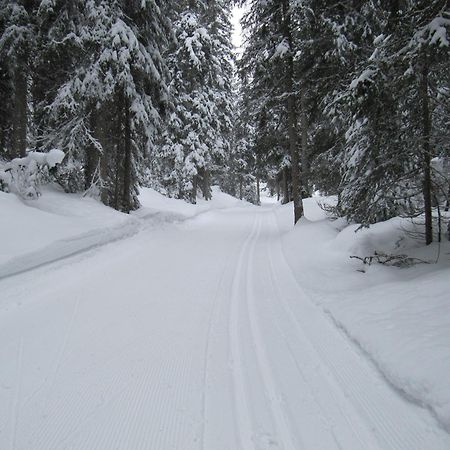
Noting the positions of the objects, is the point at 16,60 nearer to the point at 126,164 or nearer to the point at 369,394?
the point at 126,164

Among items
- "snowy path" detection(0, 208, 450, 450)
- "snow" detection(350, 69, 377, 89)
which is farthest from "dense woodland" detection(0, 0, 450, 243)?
"snowy path" detection(0, 208, 450, 450)

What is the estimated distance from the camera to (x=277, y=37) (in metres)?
11.9

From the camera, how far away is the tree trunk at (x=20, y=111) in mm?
11547

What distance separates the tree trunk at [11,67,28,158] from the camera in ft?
37.9

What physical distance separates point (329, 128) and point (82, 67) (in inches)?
352

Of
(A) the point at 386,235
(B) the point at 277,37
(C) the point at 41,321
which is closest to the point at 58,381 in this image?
(C) the point at 41,321

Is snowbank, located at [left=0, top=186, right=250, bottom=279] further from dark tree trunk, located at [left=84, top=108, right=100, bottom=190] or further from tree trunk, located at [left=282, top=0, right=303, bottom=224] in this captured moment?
tree trunk, located at [left=282, top=0, right=303, bottom=224]

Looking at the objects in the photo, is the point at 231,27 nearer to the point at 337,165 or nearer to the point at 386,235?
the point at 337,165

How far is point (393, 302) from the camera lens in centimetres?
476

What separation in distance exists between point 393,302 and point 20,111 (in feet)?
42.4

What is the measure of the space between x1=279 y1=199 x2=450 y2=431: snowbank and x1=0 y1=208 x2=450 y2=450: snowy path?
0.19 m

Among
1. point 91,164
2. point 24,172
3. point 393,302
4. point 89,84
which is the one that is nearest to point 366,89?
point 393,302

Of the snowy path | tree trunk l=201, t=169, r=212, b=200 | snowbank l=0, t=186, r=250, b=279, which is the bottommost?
the snowy path

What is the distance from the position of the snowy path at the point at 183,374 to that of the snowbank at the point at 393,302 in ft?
0.62
